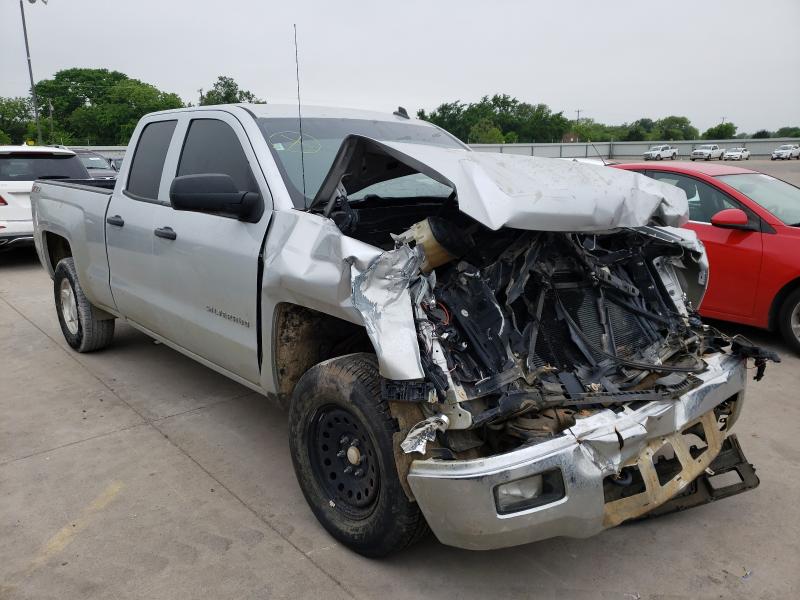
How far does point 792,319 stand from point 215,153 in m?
4.70

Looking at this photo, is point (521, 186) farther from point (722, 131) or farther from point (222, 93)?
point (722, 131)

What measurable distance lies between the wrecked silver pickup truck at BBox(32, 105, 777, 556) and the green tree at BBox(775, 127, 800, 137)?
81502mm

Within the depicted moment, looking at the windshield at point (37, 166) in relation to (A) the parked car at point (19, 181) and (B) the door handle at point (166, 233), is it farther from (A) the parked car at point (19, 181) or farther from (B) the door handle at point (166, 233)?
(B) the door handle at point (166, 233)

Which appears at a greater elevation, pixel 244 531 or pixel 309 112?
pixel 309 112

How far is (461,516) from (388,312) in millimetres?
795

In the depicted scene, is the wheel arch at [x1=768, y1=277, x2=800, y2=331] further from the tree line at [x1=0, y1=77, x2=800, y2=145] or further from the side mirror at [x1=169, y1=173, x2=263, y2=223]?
the tree line at [x1=0, y1=77, x2=800, y2=145]

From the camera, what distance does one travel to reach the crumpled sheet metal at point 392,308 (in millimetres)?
2430

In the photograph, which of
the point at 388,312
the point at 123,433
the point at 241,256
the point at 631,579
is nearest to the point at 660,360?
the point at 631,579

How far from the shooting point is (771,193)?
6.03 meters

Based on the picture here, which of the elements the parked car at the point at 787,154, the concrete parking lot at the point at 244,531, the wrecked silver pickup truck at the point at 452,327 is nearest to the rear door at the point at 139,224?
the wrecked silver pickup truck at the point at 452,327

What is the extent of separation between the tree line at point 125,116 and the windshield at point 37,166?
38.7 metres

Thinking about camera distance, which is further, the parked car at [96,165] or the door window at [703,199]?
the parked car at [96,165]

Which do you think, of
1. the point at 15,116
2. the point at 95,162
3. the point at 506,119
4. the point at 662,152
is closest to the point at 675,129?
the point at 506,119

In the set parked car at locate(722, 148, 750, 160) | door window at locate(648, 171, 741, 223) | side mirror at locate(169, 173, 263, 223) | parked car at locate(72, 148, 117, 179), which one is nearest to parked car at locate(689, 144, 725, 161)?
parked car at locate(722, 148, 750, 160)
